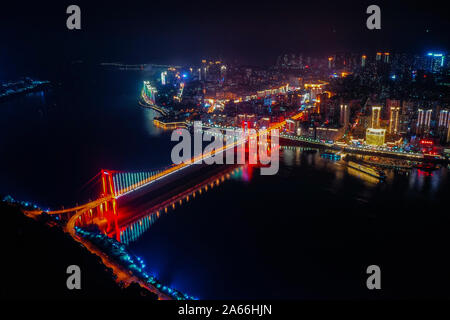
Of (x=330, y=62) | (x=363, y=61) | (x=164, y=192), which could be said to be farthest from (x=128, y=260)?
(x=330, y=62)

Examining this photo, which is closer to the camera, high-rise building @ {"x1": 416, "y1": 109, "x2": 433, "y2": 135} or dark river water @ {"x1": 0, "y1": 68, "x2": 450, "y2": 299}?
dark river water @ {"x1": 0, "y1": 68, "x2": 450, "y2": 299}

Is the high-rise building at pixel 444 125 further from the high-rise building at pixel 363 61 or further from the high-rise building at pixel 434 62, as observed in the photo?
the high-rise building at pixel 363 61

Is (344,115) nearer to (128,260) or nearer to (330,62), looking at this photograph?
(128,260)

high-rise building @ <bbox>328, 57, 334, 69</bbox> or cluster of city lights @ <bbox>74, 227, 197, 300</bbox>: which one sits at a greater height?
high-rise building @ <bbox>328, 57, 334, 69</bbox>

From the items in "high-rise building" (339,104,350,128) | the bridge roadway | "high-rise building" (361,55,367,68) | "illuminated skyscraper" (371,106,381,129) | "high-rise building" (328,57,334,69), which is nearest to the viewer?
the bridge roadway

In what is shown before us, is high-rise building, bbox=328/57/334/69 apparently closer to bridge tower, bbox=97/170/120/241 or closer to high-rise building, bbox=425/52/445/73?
high-rise building, bbox=425/52/445/73

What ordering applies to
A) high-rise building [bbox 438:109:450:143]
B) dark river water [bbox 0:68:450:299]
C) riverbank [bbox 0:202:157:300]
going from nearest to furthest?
riverbank [bbox 0:202:157:300] < dark river water [bbox 0:68:450:299] < high-rise building [bbox 438:109:450:143]

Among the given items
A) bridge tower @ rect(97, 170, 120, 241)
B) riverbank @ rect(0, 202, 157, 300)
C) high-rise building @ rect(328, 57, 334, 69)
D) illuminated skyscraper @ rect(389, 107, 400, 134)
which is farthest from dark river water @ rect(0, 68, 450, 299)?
high-rise building @ rect(328, 57, 334, 69)

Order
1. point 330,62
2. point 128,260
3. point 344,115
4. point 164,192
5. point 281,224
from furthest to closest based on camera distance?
point 330,62
point 344,115
point 164,192
point 281,224
point 128,260
